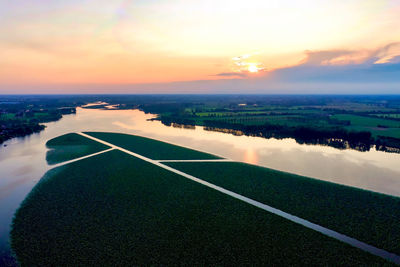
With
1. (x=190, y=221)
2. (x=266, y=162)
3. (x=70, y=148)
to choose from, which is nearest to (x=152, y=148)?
(x=70, y=148)

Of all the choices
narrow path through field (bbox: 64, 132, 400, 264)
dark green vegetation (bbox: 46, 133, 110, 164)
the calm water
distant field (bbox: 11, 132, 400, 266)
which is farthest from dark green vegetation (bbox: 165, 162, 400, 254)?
dark green vegetation (bbox: 46, 133, 110, 164)

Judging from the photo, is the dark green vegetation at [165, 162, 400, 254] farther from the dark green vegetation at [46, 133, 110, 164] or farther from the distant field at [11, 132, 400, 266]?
the dark green vegetation at [46, 133, 110, 164]

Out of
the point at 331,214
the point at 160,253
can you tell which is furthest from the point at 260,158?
the point at 160,253

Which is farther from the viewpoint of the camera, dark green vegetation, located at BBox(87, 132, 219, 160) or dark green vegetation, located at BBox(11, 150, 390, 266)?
dark green vegetation, located at BBox(87, 132, 219, 160)

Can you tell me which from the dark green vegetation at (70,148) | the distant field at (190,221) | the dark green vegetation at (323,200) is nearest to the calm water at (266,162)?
the dark green vegetation at (70,148)

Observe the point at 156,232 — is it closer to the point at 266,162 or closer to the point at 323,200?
the point at 323,200

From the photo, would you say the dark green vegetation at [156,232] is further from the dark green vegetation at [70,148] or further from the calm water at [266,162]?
the dark green vegetation at [70,148]

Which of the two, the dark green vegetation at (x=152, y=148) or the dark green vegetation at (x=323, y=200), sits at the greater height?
the dark green vegetation at (x=152, y=148)
